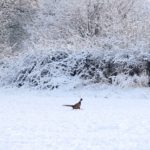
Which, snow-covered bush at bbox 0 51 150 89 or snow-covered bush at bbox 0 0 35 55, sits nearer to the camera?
snow-covered bush at bbox 0 51 150 89

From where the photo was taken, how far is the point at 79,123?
32.0 feet

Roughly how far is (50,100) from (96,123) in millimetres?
6003

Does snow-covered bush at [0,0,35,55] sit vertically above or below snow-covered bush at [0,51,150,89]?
above

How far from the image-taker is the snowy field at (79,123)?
7371mm

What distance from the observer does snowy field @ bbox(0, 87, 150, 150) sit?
737 centimetres

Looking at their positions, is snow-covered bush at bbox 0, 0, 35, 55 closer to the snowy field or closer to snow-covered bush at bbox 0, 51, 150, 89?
snow-covered bush at bbox 0, 51, 150, 89

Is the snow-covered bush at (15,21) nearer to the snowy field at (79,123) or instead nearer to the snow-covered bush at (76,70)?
the snow-covered bush at (76,70)

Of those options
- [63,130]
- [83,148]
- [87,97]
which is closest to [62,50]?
[87,97]

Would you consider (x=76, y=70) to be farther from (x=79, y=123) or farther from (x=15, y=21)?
(x=15, y=21)

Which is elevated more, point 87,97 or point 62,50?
point 62,50

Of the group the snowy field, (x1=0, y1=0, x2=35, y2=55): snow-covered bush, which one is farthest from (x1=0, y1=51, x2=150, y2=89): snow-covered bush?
(x1=0, y1=0, x2=35, y2=55): snow-covered bush

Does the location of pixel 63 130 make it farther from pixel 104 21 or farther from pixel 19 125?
pixel 104 21

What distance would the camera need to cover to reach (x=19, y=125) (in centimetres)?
942

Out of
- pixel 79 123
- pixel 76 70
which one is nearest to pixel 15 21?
pixel 76 70
